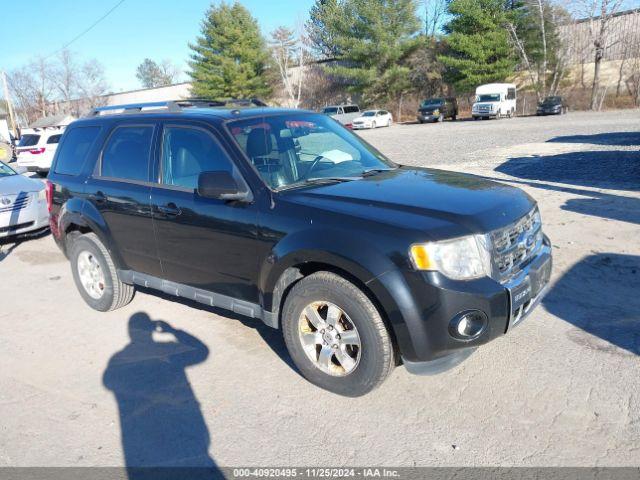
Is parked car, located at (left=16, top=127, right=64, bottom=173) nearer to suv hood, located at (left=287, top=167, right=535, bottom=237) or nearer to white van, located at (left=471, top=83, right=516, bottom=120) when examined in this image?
suv hood, located at (left=287, top=167, right=535, bottom=237)

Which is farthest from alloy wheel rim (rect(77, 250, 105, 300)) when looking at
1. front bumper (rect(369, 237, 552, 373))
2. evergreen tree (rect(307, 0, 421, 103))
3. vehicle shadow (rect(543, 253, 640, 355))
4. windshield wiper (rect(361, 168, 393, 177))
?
evergreen tree (rect(307, 0, 421, 103))

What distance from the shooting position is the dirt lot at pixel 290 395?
2971 mm

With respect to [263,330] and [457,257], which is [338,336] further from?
[263,330]

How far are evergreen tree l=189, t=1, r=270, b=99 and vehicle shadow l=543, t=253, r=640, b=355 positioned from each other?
51935 mm

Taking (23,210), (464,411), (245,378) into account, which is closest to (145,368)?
(245,378)

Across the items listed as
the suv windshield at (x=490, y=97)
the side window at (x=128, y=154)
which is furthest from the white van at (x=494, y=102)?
the side window at (x=128, y=154)

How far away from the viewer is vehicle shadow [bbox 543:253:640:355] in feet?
13.2

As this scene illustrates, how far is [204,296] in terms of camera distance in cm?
423

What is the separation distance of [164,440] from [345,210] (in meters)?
1.82

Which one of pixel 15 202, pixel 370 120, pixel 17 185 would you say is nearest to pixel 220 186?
pixel 15 202

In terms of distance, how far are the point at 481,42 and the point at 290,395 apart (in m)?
47.8

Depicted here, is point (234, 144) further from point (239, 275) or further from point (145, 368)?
point (145, 368)

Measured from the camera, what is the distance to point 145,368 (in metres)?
4.06

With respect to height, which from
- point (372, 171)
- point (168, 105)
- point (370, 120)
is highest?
point (168, 105)
